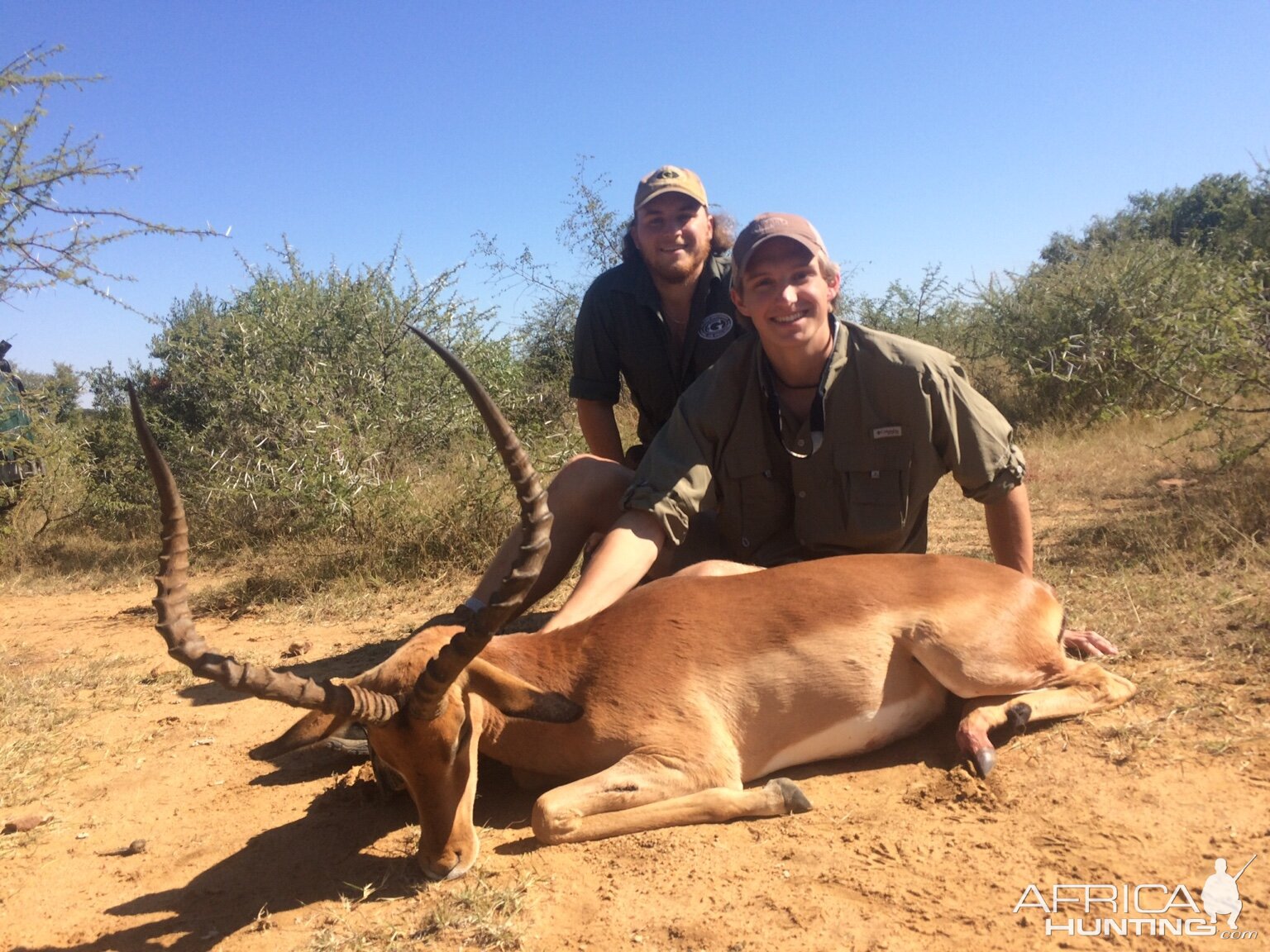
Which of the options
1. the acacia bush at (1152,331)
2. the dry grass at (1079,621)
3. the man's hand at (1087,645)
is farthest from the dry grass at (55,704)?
the acacia bush at (1152,331)

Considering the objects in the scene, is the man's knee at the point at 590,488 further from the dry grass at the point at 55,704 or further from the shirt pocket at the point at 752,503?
the dry grass at the point at 55,704

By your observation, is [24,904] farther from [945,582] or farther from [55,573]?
[55,573]

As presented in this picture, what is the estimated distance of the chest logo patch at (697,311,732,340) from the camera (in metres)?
5.31

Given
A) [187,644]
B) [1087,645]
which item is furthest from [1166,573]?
[187,644]

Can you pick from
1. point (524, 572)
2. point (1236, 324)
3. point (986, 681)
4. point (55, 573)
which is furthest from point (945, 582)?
point (55, 573)

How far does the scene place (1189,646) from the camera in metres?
4.04

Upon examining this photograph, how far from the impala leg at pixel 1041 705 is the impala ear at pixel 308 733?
221cm

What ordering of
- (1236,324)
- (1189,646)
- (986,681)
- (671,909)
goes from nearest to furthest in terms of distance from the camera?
(671,909)
(986,681)
(1189,646)
(1236,324)

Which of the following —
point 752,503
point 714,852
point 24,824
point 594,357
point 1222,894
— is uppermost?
point 594,357

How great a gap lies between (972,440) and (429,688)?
8.36ft

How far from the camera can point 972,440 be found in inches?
158

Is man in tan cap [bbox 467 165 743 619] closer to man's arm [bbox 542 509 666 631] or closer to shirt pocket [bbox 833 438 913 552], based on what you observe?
man's arm [bbox 542 509 666 631]

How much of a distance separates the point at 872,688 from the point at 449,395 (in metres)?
6.30

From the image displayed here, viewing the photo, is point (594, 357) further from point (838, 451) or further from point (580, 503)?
point (838, 451)
